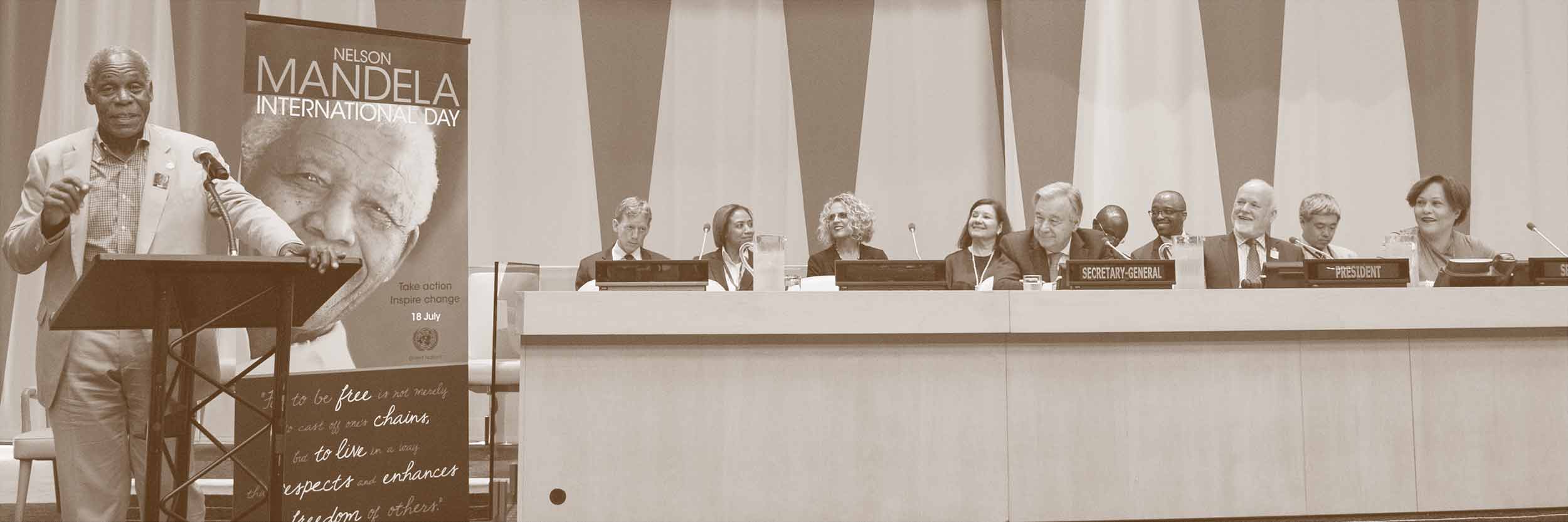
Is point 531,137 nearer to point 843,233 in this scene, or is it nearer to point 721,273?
point 721,273

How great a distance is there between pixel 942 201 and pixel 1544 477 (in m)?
3.31

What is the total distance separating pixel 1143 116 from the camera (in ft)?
18.4

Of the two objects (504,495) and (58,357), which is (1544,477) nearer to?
(504,495)

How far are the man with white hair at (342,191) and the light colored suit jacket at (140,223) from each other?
1.38ft

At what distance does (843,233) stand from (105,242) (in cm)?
283

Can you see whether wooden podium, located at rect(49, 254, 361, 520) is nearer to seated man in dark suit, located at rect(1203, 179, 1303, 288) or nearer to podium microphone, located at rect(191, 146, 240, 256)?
podium microphone, located at rect(191, 146, 240, 256)

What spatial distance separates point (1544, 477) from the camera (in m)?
2.94

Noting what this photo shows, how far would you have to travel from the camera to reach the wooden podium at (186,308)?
72.8 inches

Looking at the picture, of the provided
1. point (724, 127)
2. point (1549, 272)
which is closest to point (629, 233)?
point (724, 127)

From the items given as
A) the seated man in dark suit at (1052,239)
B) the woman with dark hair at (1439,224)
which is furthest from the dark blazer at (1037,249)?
the woman with dark hair at (1439,224)

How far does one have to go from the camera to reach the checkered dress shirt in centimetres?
240

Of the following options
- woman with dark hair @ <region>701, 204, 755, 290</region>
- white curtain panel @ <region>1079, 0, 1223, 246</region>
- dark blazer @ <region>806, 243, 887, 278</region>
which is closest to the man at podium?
woman with dark hair @ <region>701, 204, 755, 290</region>

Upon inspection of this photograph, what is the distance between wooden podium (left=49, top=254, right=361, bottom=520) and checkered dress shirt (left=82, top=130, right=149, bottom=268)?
0.46 metres

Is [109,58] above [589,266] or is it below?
above
